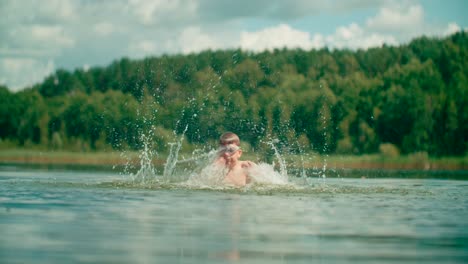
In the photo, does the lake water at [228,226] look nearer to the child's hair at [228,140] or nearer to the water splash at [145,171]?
the child's hair at [228,140]

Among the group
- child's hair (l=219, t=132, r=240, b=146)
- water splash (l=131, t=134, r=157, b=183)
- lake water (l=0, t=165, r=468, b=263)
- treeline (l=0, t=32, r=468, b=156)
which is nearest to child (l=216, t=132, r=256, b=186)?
child's hair (l=219, t=132, r=240, b=146)

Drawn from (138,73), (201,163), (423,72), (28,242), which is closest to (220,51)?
(138,73)

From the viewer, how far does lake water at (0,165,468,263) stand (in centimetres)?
931

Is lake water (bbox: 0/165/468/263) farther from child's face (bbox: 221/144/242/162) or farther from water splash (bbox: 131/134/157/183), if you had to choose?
water splash (bbox: 131/134/157/183)

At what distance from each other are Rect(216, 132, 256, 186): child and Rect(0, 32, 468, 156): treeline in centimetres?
3071

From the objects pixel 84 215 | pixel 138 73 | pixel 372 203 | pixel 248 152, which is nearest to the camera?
pixel 84 215

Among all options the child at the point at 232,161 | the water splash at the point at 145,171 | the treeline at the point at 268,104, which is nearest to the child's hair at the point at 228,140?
the child at the point at 232,161

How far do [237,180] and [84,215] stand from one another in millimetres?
7694

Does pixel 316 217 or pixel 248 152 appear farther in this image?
pixel 248 152

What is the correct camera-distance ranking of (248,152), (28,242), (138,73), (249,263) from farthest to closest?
(138,73) < (248,152) < (28,242) < (249,263)

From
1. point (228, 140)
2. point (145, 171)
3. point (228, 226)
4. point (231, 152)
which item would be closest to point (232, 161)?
point (231, 152)

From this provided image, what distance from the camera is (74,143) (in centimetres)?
8738

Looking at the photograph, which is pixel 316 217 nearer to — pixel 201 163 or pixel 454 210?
pixel 454 210

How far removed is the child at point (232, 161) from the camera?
20.3 m
